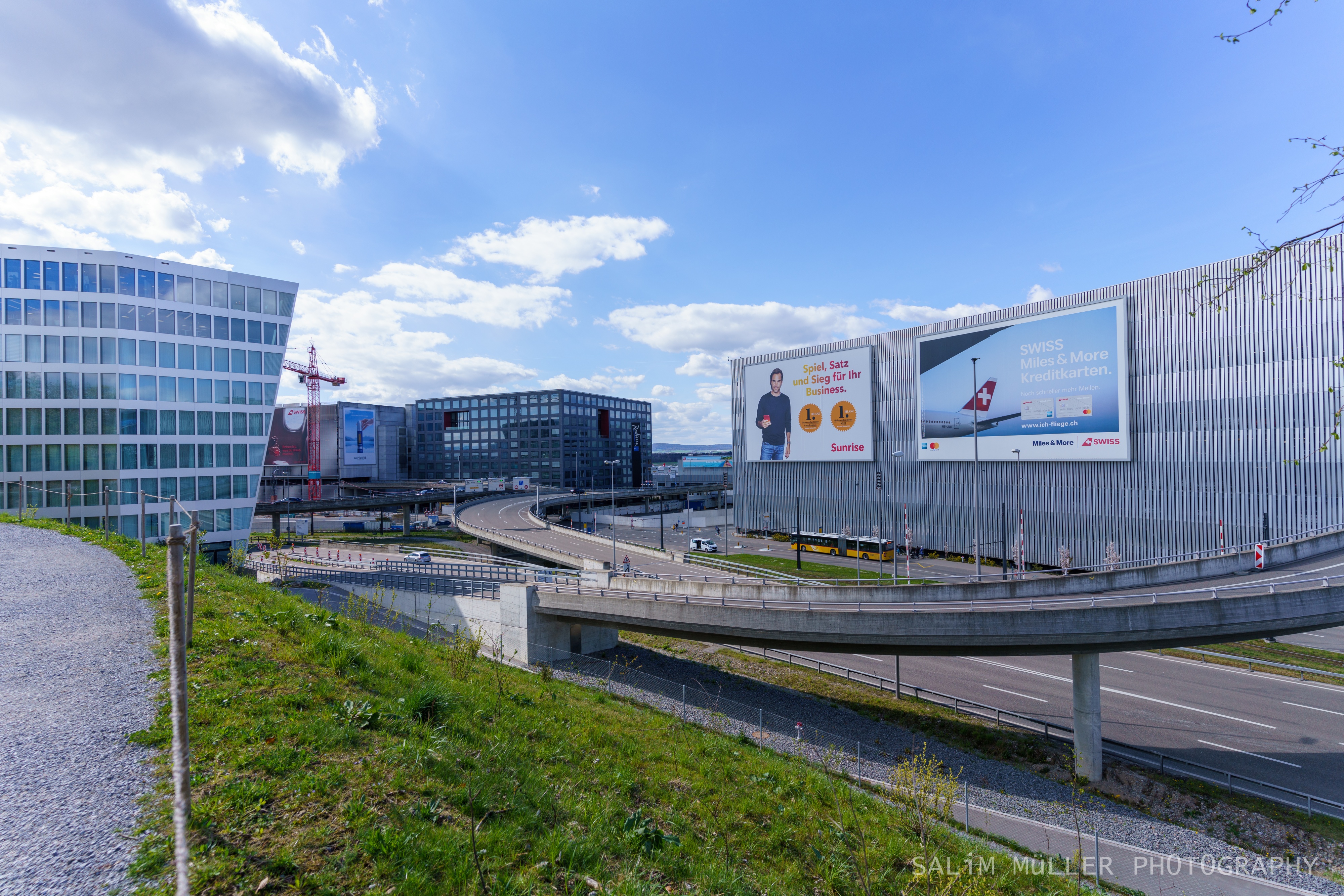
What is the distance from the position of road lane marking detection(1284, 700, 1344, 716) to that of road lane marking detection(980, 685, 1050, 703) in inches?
345

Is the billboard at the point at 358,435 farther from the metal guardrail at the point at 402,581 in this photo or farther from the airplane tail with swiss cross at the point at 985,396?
the airplane tail with swiss cross at the point at 985,396

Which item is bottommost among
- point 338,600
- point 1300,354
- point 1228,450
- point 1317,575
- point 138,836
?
point 338,600

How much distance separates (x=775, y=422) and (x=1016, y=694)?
45386mm

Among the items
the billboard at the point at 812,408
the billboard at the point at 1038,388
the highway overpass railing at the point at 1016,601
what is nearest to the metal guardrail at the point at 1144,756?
the highway overpass railing at the point at 1016,601

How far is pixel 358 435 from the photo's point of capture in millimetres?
132000

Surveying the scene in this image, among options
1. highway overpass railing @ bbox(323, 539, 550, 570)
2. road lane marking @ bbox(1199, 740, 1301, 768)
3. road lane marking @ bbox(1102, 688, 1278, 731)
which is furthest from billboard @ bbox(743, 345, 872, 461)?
road lane marking @ bbox(1199, 740, 1301, 768)

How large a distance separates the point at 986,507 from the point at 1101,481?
8656 millimetres

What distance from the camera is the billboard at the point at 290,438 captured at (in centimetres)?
12025

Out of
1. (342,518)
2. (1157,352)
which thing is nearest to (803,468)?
(1157,352)

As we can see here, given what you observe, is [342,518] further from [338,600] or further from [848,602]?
[848,602]

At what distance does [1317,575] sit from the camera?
18391 millimetres

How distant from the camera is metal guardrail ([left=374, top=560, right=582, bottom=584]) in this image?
1166 inches

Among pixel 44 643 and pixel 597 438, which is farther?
pixel 597 438

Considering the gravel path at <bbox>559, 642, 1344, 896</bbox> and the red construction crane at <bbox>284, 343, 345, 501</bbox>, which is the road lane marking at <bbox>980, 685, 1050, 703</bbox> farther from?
the red construction crane at <bbox>284, 343, 345, 501</bbox>
